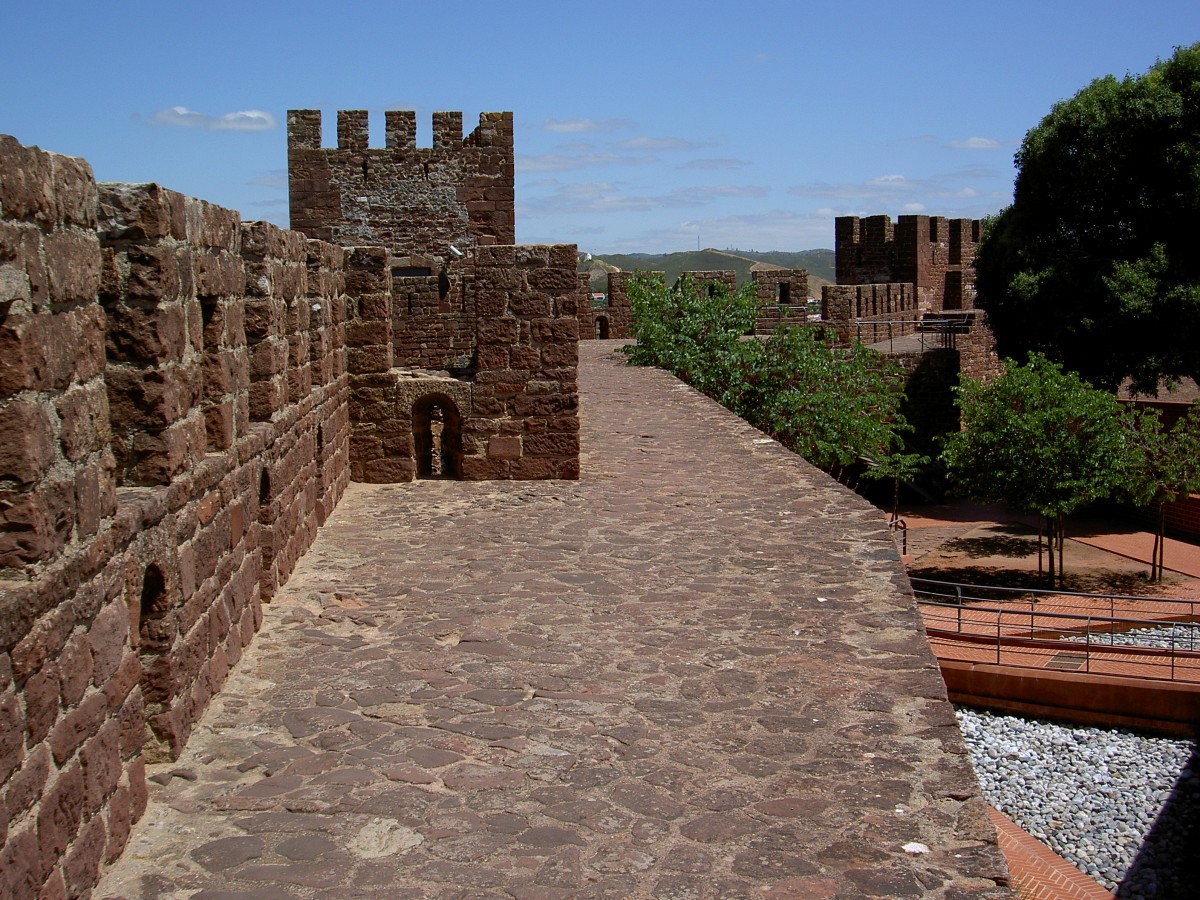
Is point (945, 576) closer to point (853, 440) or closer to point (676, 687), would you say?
point (853, 440)

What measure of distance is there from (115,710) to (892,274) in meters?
36.1

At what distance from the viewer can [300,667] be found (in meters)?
5.43

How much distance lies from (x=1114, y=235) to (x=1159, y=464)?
19.5ft

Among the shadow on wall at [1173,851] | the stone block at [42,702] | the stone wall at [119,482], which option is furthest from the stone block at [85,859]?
the shadow on wall at [1173,851]

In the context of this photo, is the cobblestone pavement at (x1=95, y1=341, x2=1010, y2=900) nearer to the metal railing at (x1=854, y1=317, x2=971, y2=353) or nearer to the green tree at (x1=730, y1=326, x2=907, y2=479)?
the green tree at (x1=730, y1=326, x2=907, y2=479)

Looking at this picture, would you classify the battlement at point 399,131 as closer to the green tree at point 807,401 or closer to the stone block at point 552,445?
the green tree at point 807,401

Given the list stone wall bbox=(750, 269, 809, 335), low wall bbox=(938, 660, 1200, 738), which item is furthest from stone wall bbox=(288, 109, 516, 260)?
stone wall bbox=(750, 269, 809, 335)

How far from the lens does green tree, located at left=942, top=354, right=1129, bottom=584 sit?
759 inches

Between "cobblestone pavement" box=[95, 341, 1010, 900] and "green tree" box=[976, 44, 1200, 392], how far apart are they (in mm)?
17298

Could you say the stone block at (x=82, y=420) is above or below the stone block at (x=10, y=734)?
above

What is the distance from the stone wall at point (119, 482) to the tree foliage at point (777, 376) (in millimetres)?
13588

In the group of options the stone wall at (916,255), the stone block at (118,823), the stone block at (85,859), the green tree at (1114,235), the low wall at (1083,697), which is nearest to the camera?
the stone block at (85,859)

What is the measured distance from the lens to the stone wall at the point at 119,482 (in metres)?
3.16

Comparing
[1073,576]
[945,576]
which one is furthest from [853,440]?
[1073,576]
